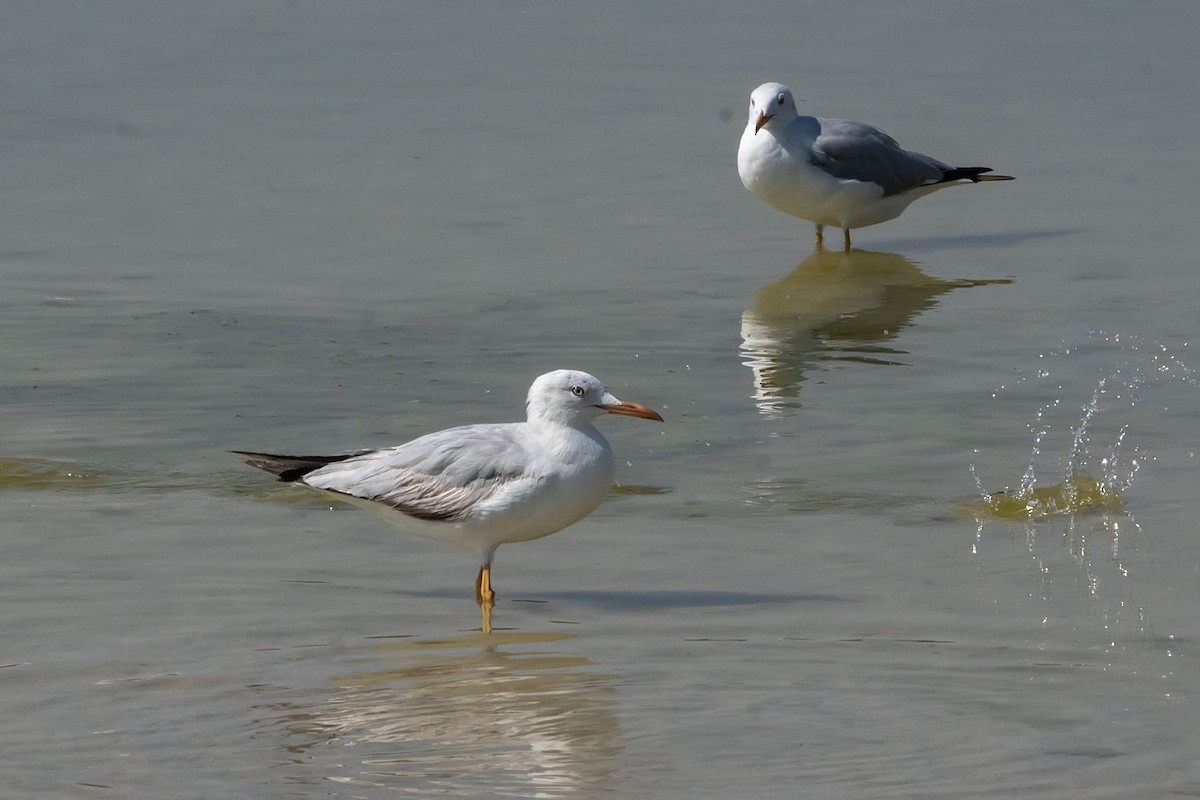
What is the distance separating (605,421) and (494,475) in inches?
116

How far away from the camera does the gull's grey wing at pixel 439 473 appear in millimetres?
7285

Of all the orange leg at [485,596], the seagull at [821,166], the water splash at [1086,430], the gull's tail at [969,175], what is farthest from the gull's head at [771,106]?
the orange leg at [485,596]

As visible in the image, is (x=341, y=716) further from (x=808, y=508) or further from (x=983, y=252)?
Result: (x=983, y=252)

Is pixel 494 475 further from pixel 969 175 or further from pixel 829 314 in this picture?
pixel 969 175

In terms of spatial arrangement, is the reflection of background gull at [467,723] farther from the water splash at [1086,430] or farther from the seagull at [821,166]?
the seagull at [821,166]

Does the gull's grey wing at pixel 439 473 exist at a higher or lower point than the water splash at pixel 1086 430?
higher

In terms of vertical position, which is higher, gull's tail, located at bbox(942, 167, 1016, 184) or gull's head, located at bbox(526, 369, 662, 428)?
gull's tail, located at bbox(942, 167, 1016, 184)

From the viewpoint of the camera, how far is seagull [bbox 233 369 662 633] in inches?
285

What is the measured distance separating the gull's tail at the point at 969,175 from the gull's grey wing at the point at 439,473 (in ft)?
29.0

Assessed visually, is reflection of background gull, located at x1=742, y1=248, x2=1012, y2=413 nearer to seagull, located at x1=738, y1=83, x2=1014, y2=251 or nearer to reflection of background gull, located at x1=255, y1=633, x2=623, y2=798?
seagull, located at x1=738, y1=83, x2=1014, y2=251

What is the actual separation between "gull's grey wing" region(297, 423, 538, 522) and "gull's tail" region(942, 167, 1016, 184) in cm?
883

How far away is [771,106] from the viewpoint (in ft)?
48.1

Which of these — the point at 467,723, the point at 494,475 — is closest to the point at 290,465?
the point at 494,475

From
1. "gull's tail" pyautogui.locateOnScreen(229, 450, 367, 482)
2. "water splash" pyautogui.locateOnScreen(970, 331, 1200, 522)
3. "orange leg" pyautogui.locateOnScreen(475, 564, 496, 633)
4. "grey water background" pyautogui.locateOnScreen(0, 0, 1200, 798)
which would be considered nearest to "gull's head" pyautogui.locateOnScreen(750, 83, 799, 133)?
"grey water background" pyautogui.locateOnScreen(0, 0, 1200, 798)
